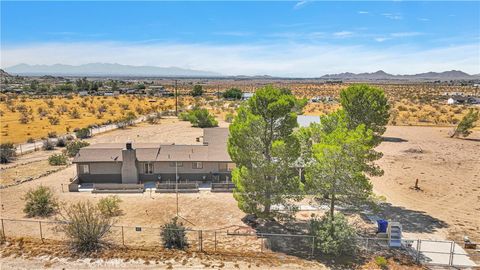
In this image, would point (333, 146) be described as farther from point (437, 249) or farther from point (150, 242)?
A: point (150, 242)

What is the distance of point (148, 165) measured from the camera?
30.8m

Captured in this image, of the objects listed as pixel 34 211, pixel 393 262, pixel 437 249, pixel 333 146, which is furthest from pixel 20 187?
pixel 437 249

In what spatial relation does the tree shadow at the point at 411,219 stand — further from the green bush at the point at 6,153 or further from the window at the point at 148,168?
the green bush at the point at 6,153

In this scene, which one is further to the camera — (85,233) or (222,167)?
(222,167)

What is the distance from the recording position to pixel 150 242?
20.6m

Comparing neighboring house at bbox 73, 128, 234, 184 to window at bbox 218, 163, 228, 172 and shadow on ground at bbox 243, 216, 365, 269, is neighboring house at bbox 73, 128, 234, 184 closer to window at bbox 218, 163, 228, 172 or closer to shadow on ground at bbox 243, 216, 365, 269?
window at bbox 218, 163, 228, 172

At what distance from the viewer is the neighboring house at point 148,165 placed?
30.1 m

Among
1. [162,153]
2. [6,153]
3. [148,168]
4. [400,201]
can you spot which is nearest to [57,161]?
[6,153]

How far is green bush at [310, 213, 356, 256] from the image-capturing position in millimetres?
18906

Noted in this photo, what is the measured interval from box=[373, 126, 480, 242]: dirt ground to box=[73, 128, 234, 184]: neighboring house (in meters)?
14.3

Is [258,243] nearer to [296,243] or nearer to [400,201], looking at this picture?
[296,243]

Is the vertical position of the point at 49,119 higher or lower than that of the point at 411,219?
higher

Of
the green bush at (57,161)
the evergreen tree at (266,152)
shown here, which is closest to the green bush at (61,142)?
the green bush at (57,161)

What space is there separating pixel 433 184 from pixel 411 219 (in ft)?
31.7
